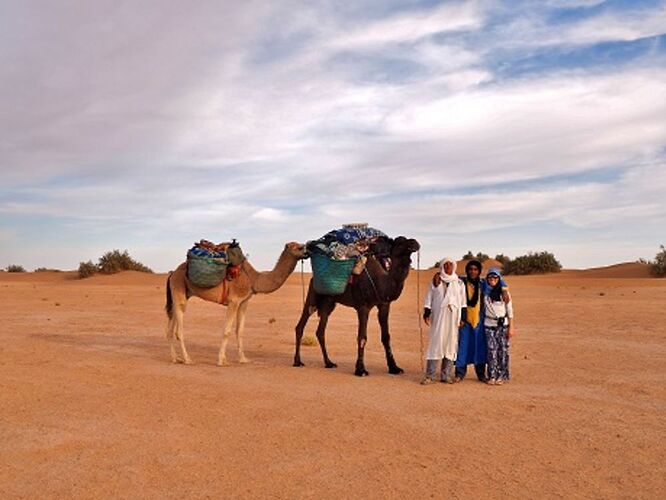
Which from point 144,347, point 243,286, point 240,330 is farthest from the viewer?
point 144,347

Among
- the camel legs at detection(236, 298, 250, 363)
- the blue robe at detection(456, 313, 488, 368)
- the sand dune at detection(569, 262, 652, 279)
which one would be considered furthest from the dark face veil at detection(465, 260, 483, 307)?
the sand dune at detection(569, 262, 652, 279)

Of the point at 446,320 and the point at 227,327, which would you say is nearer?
the point at 446,320

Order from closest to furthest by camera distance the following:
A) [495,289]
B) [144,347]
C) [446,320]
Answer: [446,320]
[495,289]
[144,347]

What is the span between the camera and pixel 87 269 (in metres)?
51.6

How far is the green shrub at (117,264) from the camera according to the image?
172ft

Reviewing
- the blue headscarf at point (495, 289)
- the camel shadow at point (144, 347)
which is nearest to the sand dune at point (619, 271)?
the camel shadow at point (144, 347)

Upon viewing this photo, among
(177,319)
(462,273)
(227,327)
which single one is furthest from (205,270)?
(462,273)

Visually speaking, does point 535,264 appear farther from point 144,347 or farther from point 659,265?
point 144,347

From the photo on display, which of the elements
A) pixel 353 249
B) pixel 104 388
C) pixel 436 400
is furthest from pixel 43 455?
pixel 353 249

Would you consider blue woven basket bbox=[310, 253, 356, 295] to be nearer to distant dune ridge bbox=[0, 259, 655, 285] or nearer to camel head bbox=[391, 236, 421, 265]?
camel head bbox=[391, 236, 421, 265]

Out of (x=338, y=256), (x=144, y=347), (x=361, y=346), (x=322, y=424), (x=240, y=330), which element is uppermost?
(x=338, y=256)

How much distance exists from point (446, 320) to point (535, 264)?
139 feet

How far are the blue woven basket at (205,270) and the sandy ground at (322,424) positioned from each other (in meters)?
1.56

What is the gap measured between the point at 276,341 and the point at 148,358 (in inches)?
156
